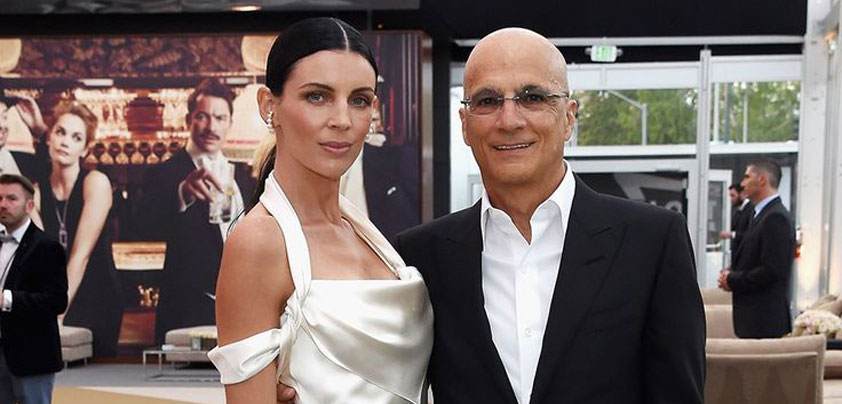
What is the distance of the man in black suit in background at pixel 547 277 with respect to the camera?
6.10 feet

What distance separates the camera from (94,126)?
10.3m

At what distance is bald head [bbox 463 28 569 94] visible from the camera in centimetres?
195

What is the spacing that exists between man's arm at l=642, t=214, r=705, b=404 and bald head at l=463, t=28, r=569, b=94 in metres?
0.42

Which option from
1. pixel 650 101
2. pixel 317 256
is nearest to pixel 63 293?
pixel 317 256

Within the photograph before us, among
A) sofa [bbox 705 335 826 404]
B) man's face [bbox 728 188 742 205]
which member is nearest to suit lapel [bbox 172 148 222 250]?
man's face [bbox 728 188 742 205]

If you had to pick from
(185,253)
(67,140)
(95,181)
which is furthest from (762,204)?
(67,140)

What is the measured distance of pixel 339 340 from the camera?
77.2 inches

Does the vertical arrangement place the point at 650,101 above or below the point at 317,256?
above

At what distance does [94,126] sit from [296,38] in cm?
892

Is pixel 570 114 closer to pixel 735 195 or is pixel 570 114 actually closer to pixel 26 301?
pixel 26 301

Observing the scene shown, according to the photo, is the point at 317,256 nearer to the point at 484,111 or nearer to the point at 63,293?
the point at 484,111

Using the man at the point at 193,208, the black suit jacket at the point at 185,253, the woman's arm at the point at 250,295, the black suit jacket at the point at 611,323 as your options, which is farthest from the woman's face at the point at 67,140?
the black suit jacket at the point at 611,323

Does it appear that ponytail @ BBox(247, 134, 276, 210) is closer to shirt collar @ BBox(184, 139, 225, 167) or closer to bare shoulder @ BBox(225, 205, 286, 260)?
bare shoulder @ BBox(225, 205, 286, 260)

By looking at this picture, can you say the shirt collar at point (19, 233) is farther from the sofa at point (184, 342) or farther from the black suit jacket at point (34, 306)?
the sofa at point (184, 342)
